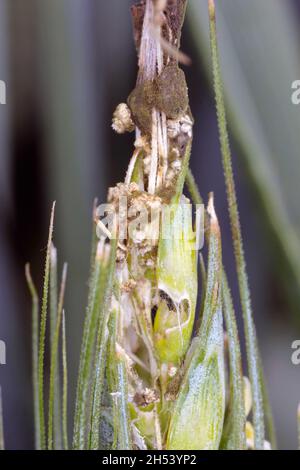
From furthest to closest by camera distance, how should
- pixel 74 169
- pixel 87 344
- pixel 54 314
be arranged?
pixel 74 169, pixel 54 314, pixel 87 344

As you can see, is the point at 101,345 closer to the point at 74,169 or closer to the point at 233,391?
the point at 233,391

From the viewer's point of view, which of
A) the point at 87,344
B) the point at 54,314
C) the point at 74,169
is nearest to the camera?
the point at 87,344

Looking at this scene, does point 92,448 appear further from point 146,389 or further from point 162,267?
point 162,267

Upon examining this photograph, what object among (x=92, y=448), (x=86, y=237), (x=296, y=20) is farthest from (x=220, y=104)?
(x=86, y=237)

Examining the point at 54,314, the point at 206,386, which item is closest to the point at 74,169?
the point at 54,314

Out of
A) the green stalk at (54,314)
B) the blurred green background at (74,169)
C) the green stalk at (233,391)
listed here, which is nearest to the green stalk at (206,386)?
the green stalk at (233,391)

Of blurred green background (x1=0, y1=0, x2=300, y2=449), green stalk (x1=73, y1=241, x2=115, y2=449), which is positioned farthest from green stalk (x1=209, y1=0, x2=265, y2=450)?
blurred green background (x1=0, y1=0, x2=300, y2=449)
